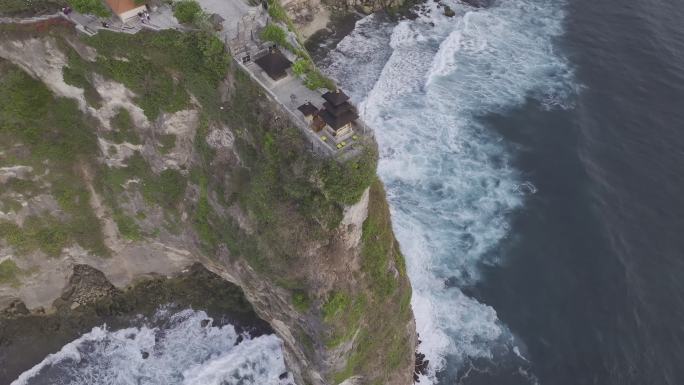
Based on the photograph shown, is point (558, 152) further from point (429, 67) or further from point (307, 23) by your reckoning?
point (307, 23)

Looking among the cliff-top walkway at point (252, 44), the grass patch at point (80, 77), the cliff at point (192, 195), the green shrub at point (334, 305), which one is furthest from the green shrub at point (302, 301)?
the grass patch at point (80, 77)

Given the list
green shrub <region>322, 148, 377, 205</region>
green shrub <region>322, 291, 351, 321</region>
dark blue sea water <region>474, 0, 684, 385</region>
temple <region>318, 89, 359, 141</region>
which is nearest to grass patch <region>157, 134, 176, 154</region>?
temple <region>318, 89, 359, 141</region>

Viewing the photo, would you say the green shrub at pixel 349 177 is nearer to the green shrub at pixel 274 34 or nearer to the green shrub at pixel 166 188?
the green shrub at pixel 274 34

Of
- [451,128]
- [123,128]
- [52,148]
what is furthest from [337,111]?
[451,128]

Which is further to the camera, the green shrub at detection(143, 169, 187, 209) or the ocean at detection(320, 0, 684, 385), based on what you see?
the ocean at detection(320, 0, 684, 385)

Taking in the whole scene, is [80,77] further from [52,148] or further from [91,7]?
[52,148]

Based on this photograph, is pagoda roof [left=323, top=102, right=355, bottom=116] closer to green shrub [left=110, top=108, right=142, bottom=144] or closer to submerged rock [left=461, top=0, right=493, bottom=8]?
green shrub [left=110, top=108, right=142, bottom=144]

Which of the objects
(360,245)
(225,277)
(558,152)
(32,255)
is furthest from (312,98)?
(558,152)
